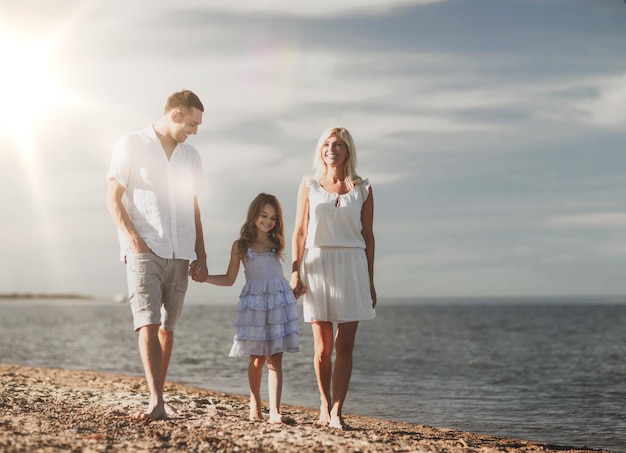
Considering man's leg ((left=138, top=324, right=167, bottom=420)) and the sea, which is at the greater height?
man's leg ((left=138, top=324, right=167, bottom=420))

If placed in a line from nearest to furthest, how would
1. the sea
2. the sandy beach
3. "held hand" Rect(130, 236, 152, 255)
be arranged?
the sandy beach
"held hand" Rect(130, 236, 152, 255)
the sea

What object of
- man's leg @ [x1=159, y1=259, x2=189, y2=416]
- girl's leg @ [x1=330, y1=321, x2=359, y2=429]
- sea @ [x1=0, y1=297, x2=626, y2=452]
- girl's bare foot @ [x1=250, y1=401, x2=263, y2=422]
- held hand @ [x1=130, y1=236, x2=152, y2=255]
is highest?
held hand @ [x1=130, y1=236, x2=152, y2=255]

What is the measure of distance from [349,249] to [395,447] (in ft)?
4.80

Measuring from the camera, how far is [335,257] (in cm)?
531

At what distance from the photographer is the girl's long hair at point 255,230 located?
5625 mm

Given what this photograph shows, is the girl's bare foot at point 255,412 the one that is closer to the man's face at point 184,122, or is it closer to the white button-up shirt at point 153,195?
the white button-up shirt at point 153,195

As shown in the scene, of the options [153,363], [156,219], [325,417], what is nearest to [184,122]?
[156,219]

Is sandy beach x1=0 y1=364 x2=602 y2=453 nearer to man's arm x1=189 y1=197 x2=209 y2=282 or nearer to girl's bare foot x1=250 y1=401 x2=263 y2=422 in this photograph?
girl's bare foot x1=250 y1=401 x2=263 y2=422

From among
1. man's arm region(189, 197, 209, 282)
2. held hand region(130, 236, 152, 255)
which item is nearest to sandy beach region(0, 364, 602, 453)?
man's arm region(189, 197, 209, 282)

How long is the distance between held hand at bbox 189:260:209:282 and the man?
0.41ft

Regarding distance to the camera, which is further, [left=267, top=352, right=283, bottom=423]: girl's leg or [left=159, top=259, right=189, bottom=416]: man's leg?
[left=267, top=352, right=283, bottom=423]: girl's leg

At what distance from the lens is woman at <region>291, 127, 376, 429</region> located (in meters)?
5.29

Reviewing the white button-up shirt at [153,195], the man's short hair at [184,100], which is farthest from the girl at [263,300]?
the man's short hair at [184,100]

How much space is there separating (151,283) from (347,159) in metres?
1.72
